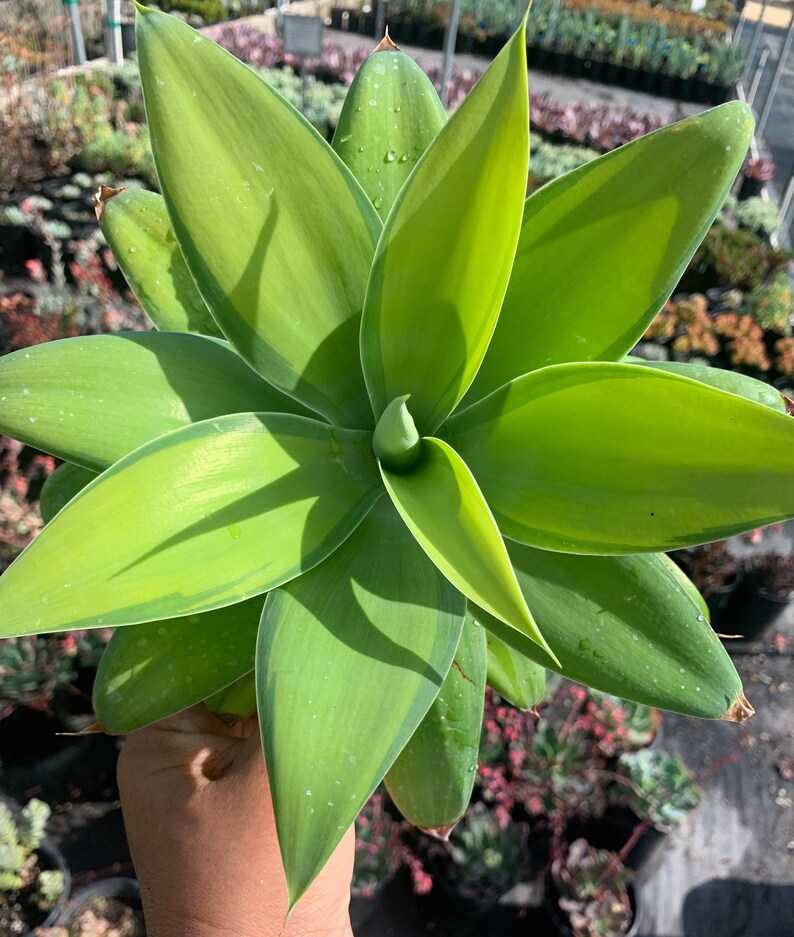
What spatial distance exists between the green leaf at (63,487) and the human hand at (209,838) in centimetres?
37

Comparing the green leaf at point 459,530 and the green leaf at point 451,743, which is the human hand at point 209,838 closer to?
the green leaf at point 451,743

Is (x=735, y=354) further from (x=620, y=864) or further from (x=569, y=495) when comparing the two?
(x=569, y=495)

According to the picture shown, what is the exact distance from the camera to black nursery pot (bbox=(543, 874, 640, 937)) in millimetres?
2113

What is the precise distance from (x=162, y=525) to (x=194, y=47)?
17.3 inches

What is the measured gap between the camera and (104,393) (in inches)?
28.8

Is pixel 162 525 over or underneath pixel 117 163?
over

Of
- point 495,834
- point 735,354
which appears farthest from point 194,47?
point 735,354

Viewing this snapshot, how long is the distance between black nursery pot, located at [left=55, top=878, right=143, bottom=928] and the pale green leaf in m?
1.58

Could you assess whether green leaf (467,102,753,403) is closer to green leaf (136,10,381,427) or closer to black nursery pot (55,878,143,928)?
green leaf (136,10,381,427)

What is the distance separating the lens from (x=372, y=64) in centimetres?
84

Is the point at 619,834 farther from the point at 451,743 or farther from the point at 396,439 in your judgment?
the point at 396,439

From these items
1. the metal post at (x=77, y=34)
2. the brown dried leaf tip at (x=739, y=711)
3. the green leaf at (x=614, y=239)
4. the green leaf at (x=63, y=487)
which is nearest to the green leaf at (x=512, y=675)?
the brown dried leaf tip at (x=739, y=711)

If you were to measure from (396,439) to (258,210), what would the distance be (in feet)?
0.88

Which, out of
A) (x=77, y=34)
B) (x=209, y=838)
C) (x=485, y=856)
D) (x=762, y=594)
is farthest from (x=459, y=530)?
(x=77, y=34)
